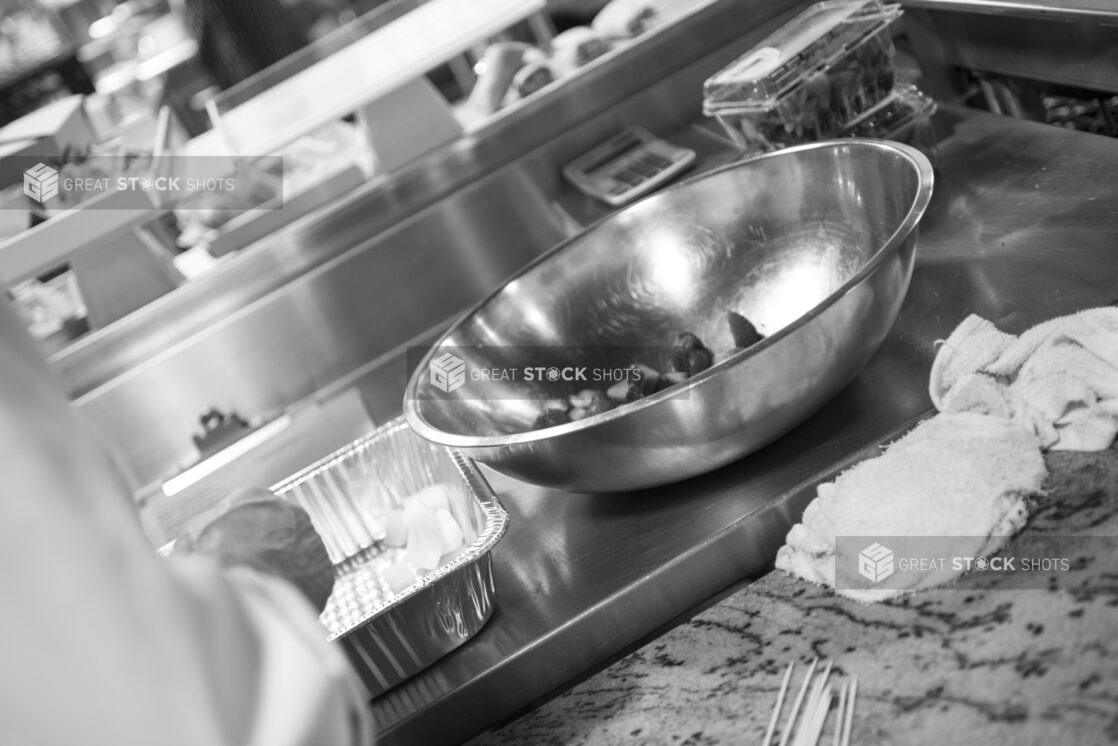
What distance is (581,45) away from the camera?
2.06 m

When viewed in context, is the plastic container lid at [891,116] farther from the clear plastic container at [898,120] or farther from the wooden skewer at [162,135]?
the wooden skewer at [162,135]

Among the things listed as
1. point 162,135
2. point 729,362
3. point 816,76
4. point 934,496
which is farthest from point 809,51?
point 162,135

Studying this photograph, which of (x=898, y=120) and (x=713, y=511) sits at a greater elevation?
(x=898, y=120)

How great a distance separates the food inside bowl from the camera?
47.6 inches

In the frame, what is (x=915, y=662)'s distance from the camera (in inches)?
33.0

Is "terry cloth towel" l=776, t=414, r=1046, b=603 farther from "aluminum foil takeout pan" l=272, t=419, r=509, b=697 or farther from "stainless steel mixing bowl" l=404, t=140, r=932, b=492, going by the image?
"aluminum foil takeout pan" l=272, t=419, r=509, b=697

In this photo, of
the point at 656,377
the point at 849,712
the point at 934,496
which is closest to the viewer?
the point at 849,712

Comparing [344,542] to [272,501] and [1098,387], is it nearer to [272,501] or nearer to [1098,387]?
[272,501]

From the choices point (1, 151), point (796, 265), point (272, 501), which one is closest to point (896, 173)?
point (796, 265)

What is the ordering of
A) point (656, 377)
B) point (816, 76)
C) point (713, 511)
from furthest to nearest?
point (816, 76)
point (656, 377)
point (713, 511)

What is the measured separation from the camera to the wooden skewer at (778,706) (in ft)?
2.71

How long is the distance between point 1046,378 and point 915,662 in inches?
12.0

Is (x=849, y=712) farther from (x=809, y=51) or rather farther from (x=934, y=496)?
(x=809, y=51)

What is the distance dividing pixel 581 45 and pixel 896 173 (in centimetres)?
102
